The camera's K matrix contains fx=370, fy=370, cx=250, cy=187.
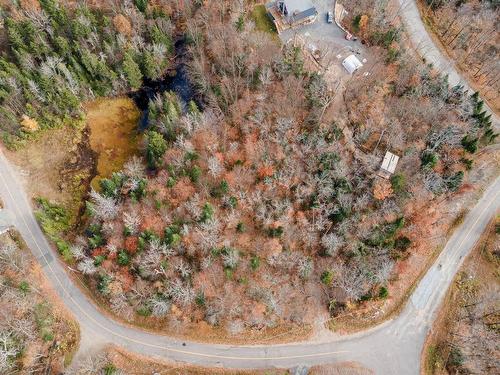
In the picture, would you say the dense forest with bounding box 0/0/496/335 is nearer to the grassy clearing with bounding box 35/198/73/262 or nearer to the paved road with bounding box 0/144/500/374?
the grassy clearing with bounding box 35/198/73/262

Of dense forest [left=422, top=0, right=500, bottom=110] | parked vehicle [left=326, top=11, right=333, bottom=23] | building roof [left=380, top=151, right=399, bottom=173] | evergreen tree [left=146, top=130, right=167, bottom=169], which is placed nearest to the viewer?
building roof [left=380, top=151, right=399, bottom=173]

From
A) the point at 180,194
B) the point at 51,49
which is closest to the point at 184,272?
the point at 180,194

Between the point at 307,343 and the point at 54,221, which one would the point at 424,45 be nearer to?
the point at 307,343

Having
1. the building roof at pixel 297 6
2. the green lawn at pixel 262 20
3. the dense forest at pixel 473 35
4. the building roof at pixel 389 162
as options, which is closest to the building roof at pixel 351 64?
the building roof at pixel 297 6

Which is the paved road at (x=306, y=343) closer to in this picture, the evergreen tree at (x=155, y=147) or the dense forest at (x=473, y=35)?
the evergreen tree at (x=155, y=147)

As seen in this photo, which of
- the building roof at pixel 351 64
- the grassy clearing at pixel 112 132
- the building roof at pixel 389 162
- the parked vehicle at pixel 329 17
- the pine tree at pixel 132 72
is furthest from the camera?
the parked vehicle at pixel 329 17

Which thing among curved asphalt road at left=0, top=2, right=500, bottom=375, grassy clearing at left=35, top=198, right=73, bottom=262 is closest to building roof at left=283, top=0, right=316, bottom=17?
curved asphalt road at left=0, top=2, right=500, bottom=375

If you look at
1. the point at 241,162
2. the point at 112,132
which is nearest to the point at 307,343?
the point at 241,162
